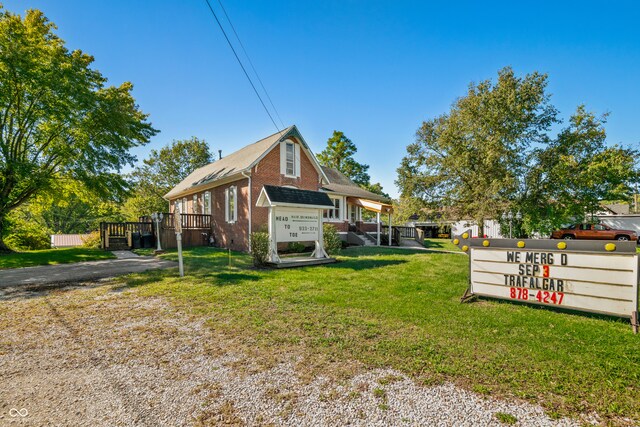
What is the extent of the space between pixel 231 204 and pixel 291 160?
14.8 ft

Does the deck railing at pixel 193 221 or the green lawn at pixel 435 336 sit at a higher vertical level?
the deck railing at pixel 193 221

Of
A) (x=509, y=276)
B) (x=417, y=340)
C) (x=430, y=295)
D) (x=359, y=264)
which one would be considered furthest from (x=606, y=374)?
(x=359, y=264)

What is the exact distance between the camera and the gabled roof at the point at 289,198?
10.2 metres

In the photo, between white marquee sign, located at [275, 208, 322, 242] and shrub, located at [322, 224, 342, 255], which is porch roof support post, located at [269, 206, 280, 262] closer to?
white marquee sign, located at [275, 208, 322, 242]

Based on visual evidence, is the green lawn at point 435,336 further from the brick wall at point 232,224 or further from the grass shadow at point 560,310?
the brick wall at point 232,224

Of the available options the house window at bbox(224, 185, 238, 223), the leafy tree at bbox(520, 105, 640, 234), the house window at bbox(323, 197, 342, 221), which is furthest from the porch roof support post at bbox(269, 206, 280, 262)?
the leafy tree at bbox(520, 105, 640, 234)

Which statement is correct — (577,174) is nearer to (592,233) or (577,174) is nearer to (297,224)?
(592,233)

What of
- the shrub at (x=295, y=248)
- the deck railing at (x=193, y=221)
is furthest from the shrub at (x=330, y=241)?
the deck railing at (x=193, y=221)

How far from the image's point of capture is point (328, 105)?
1586cm

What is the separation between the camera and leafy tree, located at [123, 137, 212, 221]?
37312 mm

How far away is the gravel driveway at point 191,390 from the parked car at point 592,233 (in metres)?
28.8

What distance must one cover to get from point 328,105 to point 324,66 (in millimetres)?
2712

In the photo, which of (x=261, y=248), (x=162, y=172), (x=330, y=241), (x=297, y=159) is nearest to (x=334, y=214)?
(x=297, y=159)

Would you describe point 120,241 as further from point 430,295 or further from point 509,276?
point 509,276
